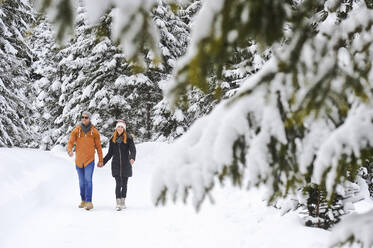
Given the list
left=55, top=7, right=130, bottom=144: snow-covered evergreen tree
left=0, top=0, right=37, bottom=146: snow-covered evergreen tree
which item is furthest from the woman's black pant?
left=55, top=7, right=130, bottom=144: snow-covered evergreen tree

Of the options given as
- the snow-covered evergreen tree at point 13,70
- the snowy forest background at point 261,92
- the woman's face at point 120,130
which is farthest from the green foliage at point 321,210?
the snow-covered evergreen tree at point 13,70

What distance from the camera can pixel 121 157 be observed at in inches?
321

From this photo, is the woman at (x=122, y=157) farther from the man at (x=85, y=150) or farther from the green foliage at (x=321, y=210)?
the green foliage at (x=321, y=210)

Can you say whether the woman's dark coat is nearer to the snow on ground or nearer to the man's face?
the man's face

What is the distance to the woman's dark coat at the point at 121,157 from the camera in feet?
26.5

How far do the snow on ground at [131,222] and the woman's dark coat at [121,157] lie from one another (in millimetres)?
898

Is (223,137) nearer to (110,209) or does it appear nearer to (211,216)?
(211,216)

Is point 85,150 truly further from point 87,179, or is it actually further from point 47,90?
point 47,90

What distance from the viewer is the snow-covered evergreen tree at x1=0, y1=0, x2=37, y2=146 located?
1512cm

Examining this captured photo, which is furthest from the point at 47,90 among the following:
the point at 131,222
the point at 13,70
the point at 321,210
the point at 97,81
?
Result: the point at 321,210

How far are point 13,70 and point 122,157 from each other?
11.1 m

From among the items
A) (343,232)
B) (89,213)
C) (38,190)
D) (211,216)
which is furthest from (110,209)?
(343,232)

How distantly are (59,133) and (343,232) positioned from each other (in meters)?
25.2

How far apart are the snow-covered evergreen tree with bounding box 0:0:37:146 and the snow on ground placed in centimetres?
682
